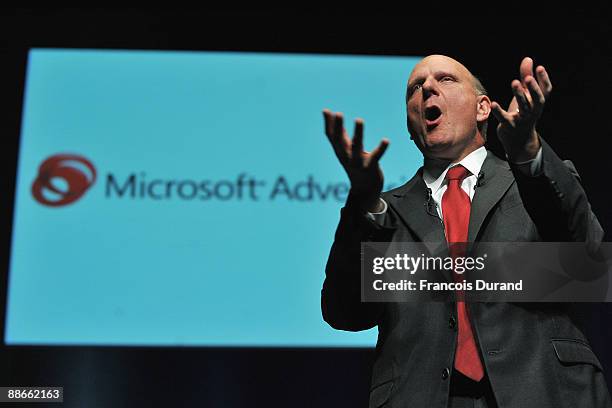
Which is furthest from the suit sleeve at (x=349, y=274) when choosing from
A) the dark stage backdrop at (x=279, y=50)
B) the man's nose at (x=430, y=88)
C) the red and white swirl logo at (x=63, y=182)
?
the red and white swirl logo at (x=63, y=182)

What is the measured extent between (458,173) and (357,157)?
1.09 ft

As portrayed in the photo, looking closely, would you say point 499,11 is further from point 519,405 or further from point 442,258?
point 519,405

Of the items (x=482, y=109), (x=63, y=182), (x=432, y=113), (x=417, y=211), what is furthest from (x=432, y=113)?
(x=63, y=182)

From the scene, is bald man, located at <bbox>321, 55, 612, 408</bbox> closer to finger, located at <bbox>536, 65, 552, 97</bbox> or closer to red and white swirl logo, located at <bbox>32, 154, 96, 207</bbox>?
finger, located at <bbox>536, 65, 552, 97</bbox>

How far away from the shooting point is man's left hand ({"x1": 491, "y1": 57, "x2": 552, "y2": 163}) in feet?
4.62

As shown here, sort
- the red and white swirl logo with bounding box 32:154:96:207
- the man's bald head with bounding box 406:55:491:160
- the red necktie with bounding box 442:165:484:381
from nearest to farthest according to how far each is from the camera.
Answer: the red necktie with bounding box 442:165:484:381, the man's bald head with bounding box 406:55:491:160, the red and white swirl logo with bounding box 32:154:96:207

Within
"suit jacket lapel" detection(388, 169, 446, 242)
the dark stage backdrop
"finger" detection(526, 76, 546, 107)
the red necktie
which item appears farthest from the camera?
the dark stage backdrop

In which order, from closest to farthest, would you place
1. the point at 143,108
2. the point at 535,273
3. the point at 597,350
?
the point at 535,273, the point at 597,350, the point at 143,108

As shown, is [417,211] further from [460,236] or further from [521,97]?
[521,97]

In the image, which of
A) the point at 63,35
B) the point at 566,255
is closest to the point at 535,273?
the point at 566,255

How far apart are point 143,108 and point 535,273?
2.24m

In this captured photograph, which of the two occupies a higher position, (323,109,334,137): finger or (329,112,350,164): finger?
(323,109,334,137): finger

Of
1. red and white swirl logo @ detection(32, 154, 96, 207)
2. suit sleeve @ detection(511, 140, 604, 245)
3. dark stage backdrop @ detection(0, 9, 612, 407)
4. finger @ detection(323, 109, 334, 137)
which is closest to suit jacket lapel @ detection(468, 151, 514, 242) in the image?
suit sleeve @ detection(511, 140, 604, 245)

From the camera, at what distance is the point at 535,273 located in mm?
1585
